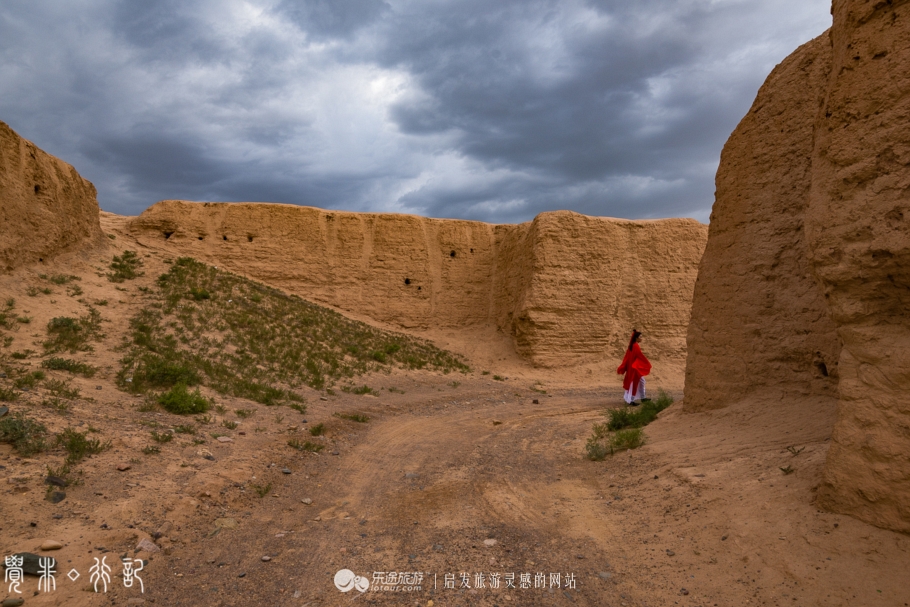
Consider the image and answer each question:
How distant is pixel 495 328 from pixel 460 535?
1816 cm

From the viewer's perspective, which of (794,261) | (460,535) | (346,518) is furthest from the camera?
(794,261)

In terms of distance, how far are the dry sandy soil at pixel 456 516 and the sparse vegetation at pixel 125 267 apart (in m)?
7.21

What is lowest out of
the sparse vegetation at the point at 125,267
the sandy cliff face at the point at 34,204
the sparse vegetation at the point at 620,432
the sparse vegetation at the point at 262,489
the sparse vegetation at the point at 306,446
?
the sparse vegetation at the point at 262,489

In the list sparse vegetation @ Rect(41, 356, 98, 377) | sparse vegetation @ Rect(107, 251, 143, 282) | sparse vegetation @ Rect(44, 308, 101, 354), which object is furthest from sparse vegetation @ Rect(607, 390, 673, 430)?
sparse vegetation @ Rect(107, 251, 143, 282)

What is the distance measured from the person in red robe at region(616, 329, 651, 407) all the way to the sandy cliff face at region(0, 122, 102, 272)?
43.9 ft

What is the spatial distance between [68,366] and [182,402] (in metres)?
2.02

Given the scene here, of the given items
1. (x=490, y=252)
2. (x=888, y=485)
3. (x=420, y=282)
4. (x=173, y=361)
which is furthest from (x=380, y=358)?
(x=888, y=485)

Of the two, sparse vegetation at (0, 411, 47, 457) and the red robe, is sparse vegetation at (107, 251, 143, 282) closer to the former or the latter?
sparse vegetation at (0, 411, 47, 457)

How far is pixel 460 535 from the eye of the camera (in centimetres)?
403

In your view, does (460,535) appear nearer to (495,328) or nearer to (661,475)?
(661,475)

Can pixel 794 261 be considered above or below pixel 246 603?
above

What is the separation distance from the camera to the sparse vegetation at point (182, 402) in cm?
695

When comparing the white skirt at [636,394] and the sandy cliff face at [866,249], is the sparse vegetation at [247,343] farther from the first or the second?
the sandy cliff face at [866,249]

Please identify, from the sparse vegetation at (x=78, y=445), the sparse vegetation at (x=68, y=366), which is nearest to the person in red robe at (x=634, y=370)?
the sparse vegetation at (x=78, y=445)
